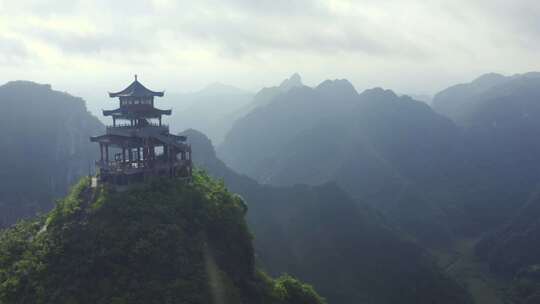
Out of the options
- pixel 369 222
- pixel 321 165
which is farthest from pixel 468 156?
pixel 369 222

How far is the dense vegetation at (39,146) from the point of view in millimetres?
112188

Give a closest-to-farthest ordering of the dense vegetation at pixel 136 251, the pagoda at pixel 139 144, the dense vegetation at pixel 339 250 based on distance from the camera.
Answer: the dense vegetation at pixel 136 251
the pagoda at pixel 139 144
the dense vegetation at pixel 339 250

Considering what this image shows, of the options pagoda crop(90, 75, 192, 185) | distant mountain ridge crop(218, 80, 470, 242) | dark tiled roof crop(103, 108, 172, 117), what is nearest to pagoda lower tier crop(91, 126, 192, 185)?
pagoda crop(90, 75, 192, 185)

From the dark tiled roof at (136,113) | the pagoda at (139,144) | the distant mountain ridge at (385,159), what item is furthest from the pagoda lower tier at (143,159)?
the distant mountain ridge at (385,159)

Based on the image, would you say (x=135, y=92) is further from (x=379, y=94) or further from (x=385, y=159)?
(x=379, y=94)

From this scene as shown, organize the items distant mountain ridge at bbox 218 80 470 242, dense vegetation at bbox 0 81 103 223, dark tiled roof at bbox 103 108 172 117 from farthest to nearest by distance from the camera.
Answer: distant mountain ridge at bbox 218 80 470 242 → dense vegetation at bbox 0 81 103 223 → dark tiled roof at bbox 103 108 172 117

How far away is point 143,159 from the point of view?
131 ft

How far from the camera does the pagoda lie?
39.0m

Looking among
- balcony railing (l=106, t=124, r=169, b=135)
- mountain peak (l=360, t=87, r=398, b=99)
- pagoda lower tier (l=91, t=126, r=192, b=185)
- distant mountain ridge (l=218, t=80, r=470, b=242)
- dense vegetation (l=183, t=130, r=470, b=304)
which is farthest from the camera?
mountain peak (l=360, t=87, r=398, b=99)

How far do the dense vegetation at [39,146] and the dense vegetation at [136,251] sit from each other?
81.3m

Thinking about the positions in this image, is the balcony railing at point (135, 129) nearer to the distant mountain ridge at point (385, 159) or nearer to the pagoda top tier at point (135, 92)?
the pagoda top tier at point (135, 92)

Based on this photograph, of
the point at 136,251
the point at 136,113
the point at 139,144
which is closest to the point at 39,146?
the point at 136,113

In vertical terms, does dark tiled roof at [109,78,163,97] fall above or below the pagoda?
above

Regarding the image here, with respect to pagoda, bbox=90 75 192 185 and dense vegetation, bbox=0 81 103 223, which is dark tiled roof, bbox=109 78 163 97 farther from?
dense vegetation, bbox=0 81 103 223
